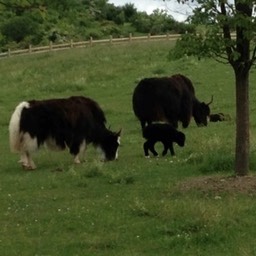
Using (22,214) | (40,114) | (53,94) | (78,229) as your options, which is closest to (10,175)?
(40,114)

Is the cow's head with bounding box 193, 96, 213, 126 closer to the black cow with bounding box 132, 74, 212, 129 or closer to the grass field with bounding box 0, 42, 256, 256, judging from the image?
the black cow with bounding box 132, 74, 212, 129

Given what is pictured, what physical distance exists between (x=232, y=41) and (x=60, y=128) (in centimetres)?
552

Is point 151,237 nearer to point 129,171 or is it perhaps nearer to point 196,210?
point 196,210

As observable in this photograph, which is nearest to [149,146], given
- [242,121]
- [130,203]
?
[242,121]

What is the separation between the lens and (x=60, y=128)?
14648 mm

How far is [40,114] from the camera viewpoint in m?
14.3

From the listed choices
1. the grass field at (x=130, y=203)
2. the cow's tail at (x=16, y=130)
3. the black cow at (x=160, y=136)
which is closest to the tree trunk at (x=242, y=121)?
the grass field at (x=130, y=203)

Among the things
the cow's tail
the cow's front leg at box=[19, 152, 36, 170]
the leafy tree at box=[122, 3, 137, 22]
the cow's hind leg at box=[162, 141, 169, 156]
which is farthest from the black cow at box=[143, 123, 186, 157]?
the leafy tree at box=[122, 3, 137, 22]

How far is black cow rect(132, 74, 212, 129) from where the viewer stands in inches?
661

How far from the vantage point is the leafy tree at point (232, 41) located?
9.85 m

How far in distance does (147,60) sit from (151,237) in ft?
96.4

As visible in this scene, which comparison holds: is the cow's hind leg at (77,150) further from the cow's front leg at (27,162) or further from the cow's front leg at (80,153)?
the cow's front leg at (27,162)

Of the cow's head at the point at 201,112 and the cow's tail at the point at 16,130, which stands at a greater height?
the cow's tail at the point at 16,130

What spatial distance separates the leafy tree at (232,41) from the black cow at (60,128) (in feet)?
15.5
